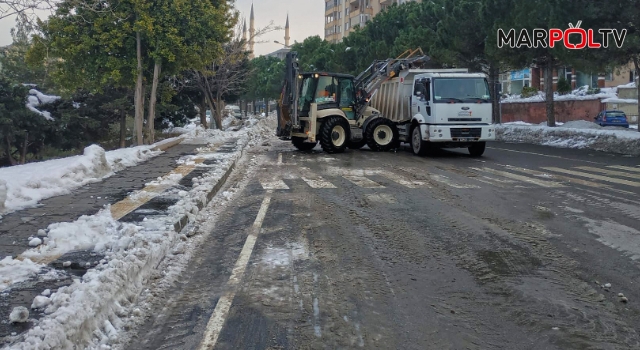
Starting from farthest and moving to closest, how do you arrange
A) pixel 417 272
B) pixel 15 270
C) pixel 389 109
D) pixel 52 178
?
pixel 389 109
pixel 52 178
pixel 417 272
pixel 15 270

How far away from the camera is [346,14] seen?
11462cm

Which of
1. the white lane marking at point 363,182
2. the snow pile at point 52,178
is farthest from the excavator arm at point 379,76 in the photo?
the snow pile at point 52,178

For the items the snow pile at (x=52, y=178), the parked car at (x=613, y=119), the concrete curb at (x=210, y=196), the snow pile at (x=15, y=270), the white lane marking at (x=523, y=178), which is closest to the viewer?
the snow pile at (x=15, y=270)

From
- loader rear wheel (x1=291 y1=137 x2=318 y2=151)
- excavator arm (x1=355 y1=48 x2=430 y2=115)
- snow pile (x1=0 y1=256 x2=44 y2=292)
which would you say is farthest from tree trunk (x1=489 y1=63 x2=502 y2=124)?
snow pile (x1=0 y1=256 x2=44 y2=292)

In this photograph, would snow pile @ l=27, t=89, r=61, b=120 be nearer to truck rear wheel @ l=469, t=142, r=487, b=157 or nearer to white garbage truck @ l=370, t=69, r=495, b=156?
white garbage truck @ l=370, t=69, r=495, b=156

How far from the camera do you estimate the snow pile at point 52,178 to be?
10312 mm

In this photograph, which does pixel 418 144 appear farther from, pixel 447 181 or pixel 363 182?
pixel 363 182

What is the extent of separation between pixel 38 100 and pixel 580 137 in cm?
3363

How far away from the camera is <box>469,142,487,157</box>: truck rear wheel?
20.5m

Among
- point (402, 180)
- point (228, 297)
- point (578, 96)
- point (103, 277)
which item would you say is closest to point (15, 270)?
point (103, 277)

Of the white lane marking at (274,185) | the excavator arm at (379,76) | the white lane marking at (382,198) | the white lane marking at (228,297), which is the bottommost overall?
the white lane marking at (228,297)

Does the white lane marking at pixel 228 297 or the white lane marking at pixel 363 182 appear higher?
the white lane marking at pixel 363 182

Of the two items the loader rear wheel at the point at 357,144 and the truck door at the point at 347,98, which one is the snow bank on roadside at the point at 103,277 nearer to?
the truck door at the point at 347,98

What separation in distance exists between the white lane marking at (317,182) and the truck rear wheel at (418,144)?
253 inches
